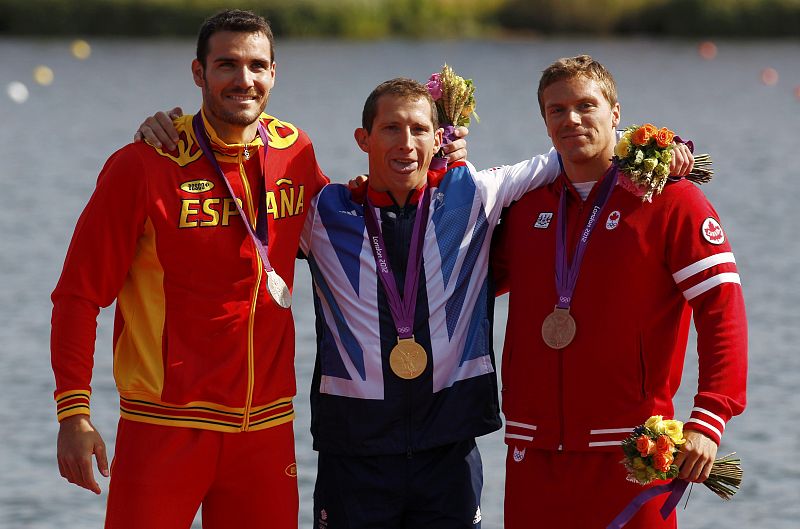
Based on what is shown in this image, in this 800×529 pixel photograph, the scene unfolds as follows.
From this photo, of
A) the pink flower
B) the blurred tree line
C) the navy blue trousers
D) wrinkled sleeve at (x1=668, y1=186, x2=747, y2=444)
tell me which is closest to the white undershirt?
wrinkled sleeve at (x1=668, y1=186, x2=747, y2=444)

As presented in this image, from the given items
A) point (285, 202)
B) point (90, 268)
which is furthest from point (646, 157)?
point (90, 268)

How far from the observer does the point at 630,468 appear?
16.9ft

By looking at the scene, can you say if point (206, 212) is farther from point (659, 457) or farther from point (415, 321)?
point (659, 457)

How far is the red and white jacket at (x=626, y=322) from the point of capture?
5.22 m

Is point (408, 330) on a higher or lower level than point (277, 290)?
lower

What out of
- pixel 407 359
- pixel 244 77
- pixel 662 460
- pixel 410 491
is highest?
pixel 244 77

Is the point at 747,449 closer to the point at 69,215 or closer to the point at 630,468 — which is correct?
the point at 630,468

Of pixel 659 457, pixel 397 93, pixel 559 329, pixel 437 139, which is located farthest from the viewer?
pixel 437 139

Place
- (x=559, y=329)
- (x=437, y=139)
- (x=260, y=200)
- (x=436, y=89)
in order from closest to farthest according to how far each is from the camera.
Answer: (x=559, y=329)
(x=260, y=200)
(x=437, y=139)
(x=436, y=89)

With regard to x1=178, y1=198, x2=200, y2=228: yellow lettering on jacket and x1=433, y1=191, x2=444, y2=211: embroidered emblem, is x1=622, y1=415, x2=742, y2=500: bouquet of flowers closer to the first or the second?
x1=433, y1=191, x2=444, y2=211: embroidered emblem

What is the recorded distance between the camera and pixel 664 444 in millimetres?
5023

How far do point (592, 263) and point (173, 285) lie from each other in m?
1.71

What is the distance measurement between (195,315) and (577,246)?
1.59 metres

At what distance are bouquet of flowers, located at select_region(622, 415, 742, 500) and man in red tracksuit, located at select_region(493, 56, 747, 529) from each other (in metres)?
0.19
